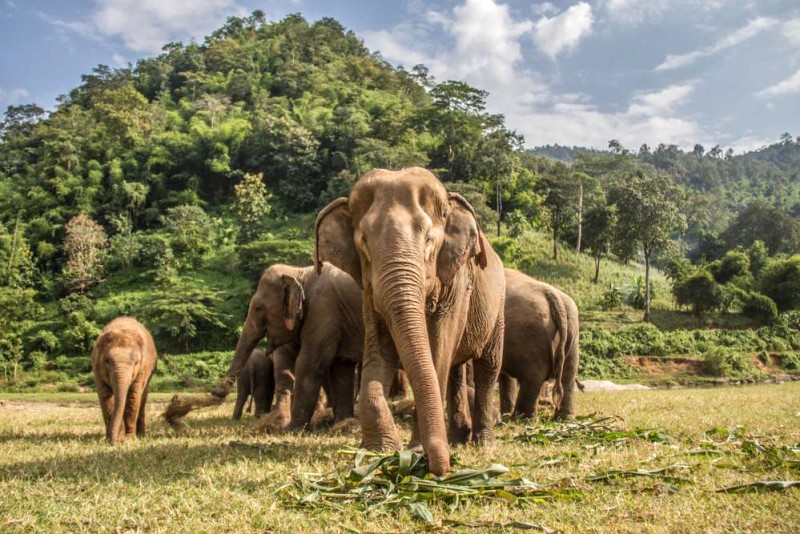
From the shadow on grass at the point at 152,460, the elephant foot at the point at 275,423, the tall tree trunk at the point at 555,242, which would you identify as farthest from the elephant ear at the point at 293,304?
the tall tree trunk at the point at 555,242

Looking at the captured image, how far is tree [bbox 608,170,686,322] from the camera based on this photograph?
4466 cm

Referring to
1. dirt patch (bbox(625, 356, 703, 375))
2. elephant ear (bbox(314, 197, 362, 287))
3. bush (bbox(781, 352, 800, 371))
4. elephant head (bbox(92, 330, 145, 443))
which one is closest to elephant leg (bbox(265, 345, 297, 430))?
elephant head (bbox(92, 330, 145, 443))

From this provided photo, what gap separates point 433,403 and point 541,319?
5498 millimetres

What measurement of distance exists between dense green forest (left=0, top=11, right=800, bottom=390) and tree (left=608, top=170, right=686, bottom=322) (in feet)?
0.47

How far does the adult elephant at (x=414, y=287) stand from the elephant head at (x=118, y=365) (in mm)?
3685

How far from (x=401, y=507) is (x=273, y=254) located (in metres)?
44.0

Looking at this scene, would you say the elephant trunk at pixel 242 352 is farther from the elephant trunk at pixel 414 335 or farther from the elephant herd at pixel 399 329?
the elephant trunk at pixel 414 335

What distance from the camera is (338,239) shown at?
6480 mm

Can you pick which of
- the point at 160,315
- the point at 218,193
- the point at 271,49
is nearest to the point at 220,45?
the point at 271,49

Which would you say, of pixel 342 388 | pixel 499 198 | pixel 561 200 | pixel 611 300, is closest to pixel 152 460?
pixel 342 388

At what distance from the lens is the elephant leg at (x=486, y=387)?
7332 millimetres

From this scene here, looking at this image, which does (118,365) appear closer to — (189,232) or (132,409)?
(132,409)

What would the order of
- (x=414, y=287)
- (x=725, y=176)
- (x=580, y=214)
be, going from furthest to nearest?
(x=725, y=176) → (x=580, y=214) → (x=414, y=287)

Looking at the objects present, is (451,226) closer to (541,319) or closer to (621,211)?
(541,319)
